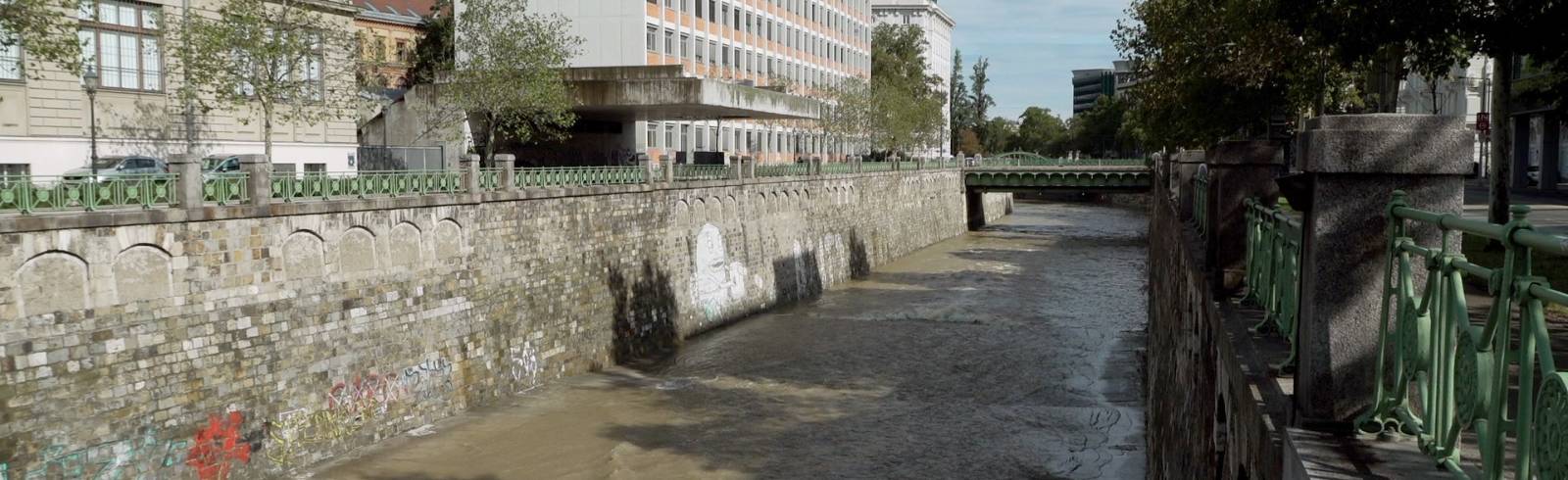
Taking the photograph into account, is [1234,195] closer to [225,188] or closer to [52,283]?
[52,283]

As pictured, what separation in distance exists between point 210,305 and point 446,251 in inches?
233

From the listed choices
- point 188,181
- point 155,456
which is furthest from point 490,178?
point 155,456

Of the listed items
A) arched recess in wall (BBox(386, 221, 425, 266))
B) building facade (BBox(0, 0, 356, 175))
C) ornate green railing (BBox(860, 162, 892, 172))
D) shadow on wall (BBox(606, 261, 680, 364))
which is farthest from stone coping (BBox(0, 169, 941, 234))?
ornate green railing (BBox(860, 162, 892, 172))

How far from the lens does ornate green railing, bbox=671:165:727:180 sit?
35750 millimetres

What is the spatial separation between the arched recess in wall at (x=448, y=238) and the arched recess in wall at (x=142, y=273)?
6241 millimetres

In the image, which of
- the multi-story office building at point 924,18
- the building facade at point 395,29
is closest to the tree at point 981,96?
the multi-story office building at point 924,18

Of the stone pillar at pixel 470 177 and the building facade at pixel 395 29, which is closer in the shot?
the stone pillar at pixel 470 177

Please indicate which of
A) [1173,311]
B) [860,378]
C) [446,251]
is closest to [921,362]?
[860,378]

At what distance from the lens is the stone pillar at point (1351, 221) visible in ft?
15.1

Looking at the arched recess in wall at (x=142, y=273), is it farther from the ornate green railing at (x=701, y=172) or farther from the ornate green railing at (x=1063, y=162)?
the ornate green railing at (x=1063, y=162)

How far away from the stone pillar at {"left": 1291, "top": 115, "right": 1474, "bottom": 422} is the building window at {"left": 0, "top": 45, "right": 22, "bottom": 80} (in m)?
25.1

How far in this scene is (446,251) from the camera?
23.4m

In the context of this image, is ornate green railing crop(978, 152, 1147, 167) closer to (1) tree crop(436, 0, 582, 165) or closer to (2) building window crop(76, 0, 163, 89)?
(1) tree crop(436, 0, 582, 165)

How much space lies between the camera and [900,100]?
72.9 m
